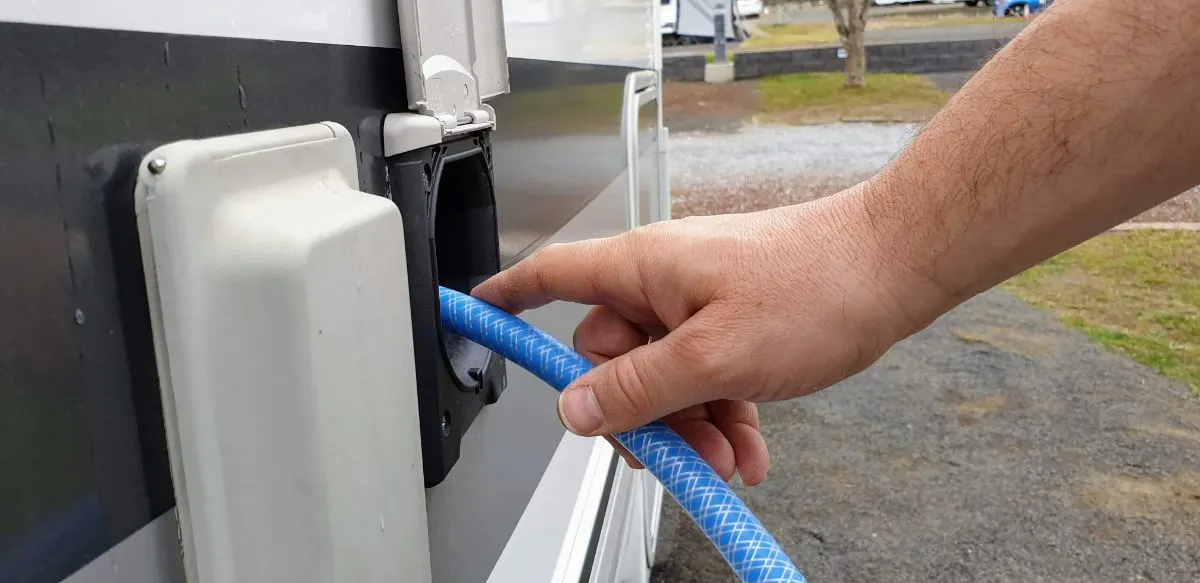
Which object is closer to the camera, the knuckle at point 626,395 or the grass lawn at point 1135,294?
the knuckle at point 626,395

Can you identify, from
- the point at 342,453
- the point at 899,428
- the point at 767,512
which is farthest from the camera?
the point at 899,428

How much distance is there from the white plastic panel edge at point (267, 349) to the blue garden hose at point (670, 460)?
13.3 inches

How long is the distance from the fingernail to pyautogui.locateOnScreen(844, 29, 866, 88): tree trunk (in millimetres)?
16864

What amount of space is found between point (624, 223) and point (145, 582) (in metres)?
2.10

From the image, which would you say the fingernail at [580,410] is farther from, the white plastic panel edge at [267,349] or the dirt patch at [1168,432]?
the dirt patch at [1168,432]

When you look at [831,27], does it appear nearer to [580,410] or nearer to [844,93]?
[844,93]

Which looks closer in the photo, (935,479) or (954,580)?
(954,580)

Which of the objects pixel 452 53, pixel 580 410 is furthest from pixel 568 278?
pixel 452 53

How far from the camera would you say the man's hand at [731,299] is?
999 mm

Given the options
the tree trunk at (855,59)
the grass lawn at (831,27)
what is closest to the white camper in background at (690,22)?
the grass lawn at (831,27)

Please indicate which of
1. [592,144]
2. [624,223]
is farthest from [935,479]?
[592,144]

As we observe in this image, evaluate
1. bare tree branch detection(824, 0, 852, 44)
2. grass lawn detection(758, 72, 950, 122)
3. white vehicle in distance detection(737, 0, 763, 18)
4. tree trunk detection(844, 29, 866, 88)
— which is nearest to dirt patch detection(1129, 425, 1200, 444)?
grass lawn detection(758, 72, 950, 122)

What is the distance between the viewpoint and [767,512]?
4070mm

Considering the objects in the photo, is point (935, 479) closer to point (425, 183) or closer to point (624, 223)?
point (624, 223)
